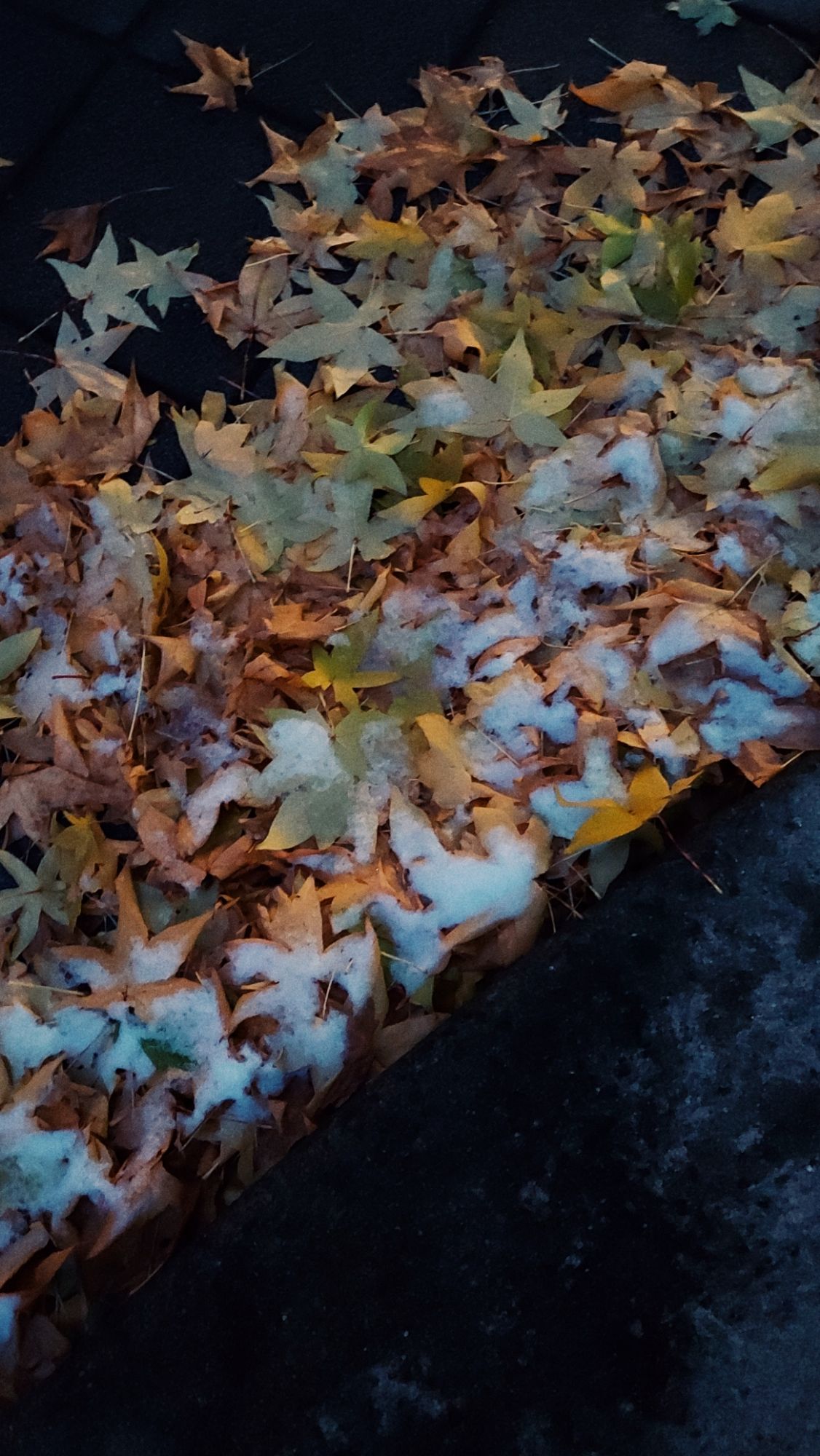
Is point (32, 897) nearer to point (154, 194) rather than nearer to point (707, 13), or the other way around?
point (154, 194)

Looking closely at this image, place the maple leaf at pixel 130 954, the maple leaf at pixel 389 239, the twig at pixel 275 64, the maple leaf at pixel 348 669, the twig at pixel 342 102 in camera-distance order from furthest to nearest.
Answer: the twig at pixel 275 64
the twig at pixel 342 102
the maple leaf at pixel 389 239
the maple leaf at pixel 348 669
the maple leaf at pixel 130 954

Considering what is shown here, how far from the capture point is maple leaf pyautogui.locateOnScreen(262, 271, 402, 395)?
2193 millimetres

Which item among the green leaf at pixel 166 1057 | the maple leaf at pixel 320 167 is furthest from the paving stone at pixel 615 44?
the green leaf at pixel 166 1057

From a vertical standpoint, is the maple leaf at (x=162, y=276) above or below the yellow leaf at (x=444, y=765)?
above

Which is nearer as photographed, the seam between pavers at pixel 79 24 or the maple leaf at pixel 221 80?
the maple leaf at pixel 221 80

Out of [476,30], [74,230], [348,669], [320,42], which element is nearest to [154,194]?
[74,230]

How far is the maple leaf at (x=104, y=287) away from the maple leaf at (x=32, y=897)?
3.91 feet

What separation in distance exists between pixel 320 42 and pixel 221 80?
0.85 feet

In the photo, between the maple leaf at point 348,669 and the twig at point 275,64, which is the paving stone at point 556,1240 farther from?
the twig at point 275,64

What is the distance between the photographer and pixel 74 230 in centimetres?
255

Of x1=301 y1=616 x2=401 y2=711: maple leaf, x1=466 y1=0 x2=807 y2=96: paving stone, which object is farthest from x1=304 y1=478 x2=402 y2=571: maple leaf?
x1=466 y1=0 x2=807 y2=96: paving stone

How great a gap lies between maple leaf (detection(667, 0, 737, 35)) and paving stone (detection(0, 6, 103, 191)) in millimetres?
1427

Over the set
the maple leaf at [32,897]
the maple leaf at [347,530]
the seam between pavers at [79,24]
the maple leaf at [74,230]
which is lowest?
the maple leaf at [32,897]

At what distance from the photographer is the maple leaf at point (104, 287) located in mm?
2418
